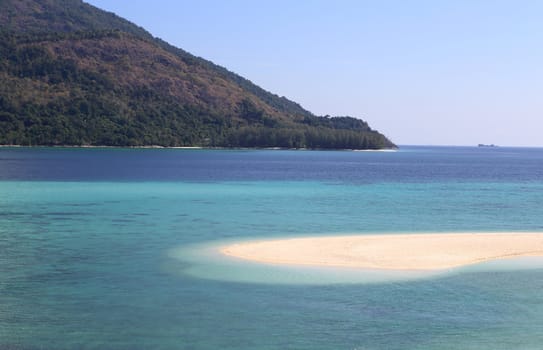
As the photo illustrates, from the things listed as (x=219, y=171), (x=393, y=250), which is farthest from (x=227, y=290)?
(x=219, y=171)

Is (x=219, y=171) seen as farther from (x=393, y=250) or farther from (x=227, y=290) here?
(x=227, y=290)

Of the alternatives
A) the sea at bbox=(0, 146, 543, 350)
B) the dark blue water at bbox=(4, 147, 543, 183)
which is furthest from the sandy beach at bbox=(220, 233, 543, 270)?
the dark blue water at bbox=(4, 147, 543, 183)

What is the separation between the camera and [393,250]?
25.5 m

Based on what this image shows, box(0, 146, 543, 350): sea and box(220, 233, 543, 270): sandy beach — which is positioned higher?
box(220, 233, 543, 270): sandy beach

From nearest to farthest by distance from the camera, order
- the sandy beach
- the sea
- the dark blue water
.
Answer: the sea < the sandy beach < the dark blue water

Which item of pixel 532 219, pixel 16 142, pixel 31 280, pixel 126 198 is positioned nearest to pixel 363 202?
pixel 532 219

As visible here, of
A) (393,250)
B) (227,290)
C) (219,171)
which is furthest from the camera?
(219,171)

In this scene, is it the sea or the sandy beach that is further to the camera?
the sandy beach

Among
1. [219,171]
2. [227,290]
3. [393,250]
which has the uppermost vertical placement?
[393,250]

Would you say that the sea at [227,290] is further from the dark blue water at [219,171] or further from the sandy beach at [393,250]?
the dark blue water at [219,171]

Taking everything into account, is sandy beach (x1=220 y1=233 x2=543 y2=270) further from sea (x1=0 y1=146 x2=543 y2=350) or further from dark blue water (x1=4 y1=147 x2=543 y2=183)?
dark blue water (x1=4 y1=147 x2=543 y2=183)

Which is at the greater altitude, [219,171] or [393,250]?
[393,250]

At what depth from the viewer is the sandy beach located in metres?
23.2

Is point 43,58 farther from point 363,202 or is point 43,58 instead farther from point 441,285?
point 441,285
